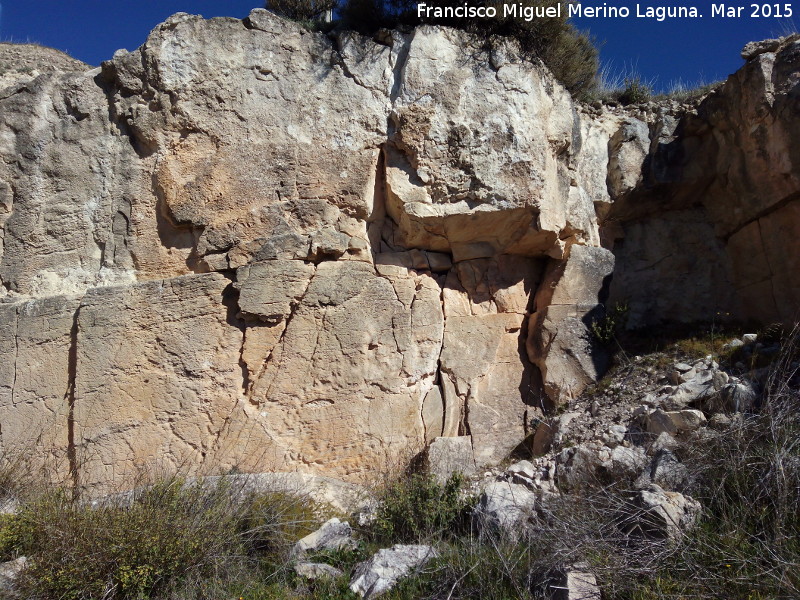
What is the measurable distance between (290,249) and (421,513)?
2.45 meters

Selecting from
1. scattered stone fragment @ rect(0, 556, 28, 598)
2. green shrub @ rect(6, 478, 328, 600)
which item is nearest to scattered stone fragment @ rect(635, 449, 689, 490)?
green shrub @ rect(6, 478, 328, 600)

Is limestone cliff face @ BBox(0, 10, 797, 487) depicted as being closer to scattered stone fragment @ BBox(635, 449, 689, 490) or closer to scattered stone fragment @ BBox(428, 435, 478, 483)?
scattered stone fragment @ BBox(428, 435, 478, 483)

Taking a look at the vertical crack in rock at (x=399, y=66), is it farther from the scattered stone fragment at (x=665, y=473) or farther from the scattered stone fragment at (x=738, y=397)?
the scattered stone fragment at (x=665, y=473)

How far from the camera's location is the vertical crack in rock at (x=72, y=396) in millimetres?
5104

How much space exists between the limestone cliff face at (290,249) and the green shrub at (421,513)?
3.49 ft

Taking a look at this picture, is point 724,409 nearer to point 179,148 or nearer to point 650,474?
point 650,474

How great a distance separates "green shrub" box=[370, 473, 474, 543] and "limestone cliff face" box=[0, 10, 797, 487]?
1.06 metres

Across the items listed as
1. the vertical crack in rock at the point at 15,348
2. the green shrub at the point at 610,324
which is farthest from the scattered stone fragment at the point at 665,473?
the vertical crack in rock at the point at 15,348

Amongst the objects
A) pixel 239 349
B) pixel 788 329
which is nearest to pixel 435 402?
pixel 239 349

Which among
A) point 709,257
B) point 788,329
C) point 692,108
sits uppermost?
point 692,108

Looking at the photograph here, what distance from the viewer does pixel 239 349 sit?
538 cm

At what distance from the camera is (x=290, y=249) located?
5.51 metres

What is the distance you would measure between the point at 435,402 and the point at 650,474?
2.17 m

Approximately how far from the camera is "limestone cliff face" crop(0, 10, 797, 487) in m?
5.28
